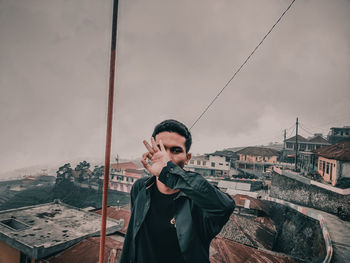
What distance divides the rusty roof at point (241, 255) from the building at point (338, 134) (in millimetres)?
33959

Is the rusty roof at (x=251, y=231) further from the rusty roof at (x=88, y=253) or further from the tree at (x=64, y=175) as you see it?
the tree at (x=64, y=175)

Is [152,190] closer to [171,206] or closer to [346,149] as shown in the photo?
[171,206]

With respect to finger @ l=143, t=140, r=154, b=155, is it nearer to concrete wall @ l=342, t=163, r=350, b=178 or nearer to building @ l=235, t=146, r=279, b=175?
concrete wall @ l=342, t=163, r=350, b=178

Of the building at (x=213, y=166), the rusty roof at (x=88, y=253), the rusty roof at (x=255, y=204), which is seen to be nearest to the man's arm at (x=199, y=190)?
the rusty roof at (x=88, y=253)

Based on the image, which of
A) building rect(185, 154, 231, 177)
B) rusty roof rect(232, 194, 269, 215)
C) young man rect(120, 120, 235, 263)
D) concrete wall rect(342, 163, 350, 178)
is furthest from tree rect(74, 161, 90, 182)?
young man rect(120, 120, 235, 263)

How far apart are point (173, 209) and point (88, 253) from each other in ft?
37.0

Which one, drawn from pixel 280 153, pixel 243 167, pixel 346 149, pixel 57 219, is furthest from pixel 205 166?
pixel 57 219

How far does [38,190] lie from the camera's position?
51.3m

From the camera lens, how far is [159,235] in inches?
71.3

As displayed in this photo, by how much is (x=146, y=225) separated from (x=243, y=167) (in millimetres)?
42741

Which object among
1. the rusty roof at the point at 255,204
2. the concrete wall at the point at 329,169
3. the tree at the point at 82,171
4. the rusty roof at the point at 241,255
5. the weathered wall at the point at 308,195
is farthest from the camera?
the tree at the point at 82,171

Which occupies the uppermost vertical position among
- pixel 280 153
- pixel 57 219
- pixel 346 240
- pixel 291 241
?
pixel 280 153

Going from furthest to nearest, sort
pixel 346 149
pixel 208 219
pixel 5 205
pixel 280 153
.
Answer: pixel 5 205
pixel 280 153
pixel 346 149
pixel 208 219

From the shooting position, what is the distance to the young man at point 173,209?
54.8 inches
